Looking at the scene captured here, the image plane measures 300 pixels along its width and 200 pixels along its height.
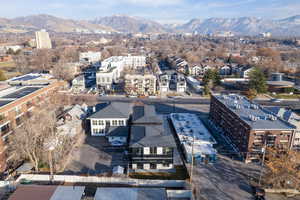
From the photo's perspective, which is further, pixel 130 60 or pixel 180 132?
pixel 130 60

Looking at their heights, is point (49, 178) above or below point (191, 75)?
below

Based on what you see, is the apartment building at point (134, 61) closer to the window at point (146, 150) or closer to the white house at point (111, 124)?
the white house at point (111, 124)

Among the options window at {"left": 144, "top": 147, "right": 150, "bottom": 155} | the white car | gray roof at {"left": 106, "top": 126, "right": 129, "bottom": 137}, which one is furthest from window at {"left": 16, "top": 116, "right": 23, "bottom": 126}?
window at {"left": 144, "top": 147, "right": 150, "bottom": 155}

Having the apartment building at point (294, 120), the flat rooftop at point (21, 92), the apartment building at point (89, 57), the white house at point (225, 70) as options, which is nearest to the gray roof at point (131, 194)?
the apartment building at point (294, 120)

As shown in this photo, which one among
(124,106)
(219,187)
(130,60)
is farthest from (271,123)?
(130,60)

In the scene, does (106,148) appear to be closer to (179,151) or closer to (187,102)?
(179,151)

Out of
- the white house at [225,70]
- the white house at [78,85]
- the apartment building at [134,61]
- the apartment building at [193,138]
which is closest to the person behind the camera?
the apartment building at [193,138]

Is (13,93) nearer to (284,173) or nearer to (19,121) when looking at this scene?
(19,121)
